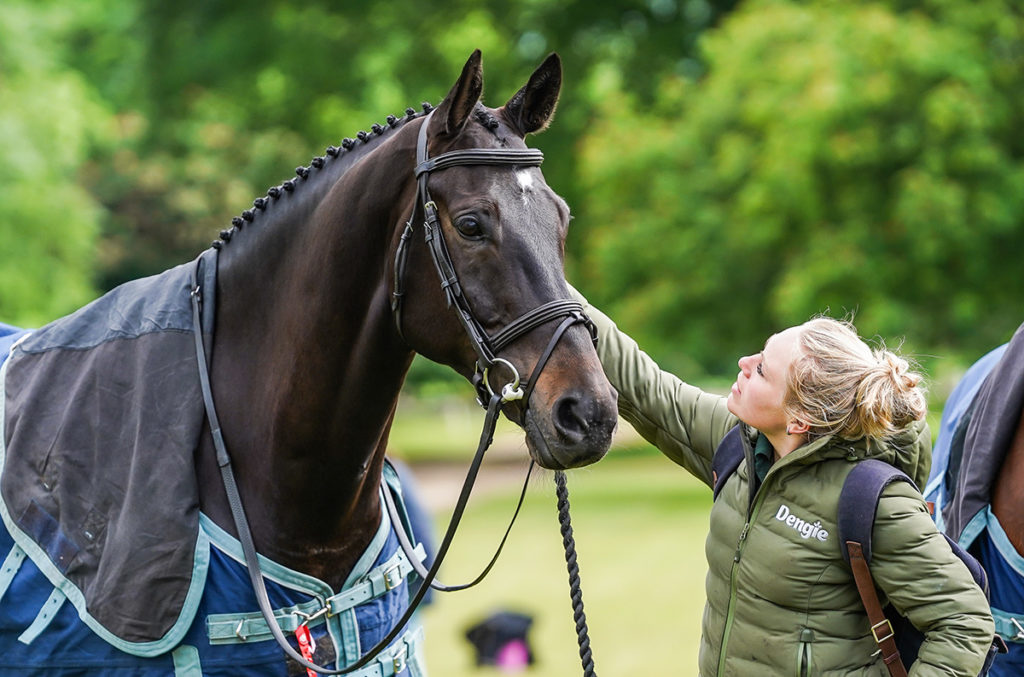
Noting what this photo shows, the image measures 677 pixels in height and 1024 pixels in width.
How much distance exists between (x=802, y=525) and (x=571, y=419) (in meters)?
0.56

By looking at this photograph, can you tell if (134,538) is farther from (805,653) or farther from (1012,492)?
(1012,492)

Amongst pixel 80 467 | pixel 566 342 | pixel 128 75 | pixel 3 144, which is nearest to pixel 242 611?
pixel 80 467

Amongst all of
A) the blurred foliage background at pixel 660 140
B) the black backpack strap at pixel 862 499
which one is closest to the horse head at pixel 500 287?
the black backpack strap at pixel 862 499

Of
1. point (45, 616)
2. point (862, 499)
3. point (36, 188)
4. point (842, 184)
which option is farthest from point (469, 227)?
point (36, 188)

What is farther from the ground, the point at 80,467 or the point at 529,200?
the point at 529,200

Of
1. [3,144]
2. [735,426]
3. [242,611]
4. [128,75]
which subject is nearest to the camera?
[242,611]

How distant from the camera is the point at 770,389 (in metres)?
2.54

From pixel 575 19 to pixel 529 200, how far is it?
1669 cm

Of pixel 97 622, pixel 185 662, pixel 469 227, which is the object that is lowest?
pixel 185 662

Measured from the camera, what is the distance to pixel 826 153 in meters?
11.9

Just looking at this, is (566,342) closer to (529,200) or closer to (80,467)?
(529,200)

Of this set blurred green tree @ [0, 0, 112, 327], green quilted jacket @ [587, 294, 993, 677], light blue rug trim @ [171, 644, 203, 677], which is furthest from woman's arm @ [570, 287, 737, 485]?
blurred green tree @ [0, 0, 112, 327]

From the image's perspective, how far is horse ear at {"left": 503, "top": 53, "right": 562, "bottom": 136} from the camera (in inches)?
110

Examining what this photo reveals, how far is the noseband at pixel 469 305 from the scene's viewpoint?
98.0 inches
